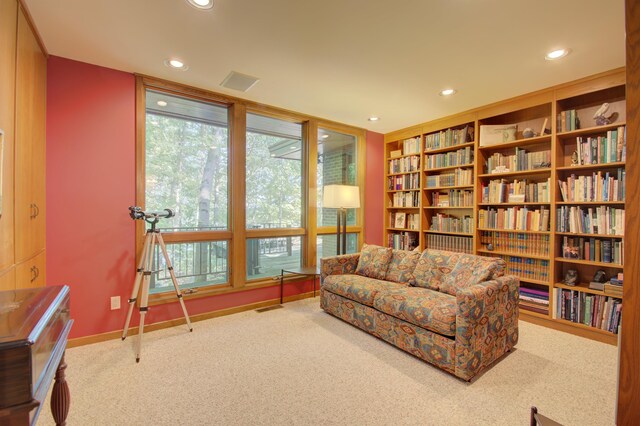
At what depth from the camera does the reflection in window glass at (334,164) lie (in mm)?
4379

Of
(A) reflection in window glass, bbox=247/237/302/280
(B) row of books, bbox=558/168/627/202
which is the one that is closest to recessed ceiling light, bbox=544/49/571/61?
(B) row of books, bbox=558/168/627/202

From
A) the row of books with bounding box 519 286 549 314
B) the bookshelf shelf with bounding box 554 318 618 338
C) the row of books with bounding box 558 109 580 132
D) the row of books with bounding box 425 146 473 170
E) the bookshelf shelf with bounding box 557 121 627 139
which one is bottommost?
the bookshelf shelf with bounding box 554 318 618 338

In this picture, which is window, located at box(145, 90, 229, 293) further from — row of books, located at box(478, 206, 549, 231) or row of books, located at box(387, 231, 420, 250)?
row of books, located at box(478, 206, 549, 231)

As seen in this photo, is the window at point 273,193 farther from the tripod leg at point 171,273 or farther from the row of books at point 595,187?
the row of books at point 595,187

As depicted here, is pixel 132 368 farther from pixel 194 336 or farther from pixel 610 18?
pixel 610 18

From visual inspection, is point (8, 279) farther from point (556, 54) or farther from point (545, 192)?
point (545, 192)

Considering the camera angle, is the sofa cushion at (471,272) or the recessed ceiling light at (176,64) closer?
the sofa cushion at (471,272)

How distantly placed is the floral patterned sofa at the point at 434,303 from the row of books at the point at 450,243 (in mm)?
1144

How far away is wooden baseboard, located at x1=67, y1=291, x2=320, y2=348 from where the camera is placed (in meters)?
2.62

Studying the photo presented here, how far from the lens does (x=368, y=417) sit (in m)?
1.72

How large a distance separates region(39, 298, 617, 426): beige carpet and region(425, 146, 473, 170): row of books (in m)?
2.20

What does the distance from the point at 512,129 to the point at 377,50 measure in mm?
2215

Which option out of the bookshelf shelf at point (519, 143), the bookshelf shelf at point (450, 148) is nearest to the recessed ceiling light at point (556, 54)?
the bookshelf shelf at point (519, 143)

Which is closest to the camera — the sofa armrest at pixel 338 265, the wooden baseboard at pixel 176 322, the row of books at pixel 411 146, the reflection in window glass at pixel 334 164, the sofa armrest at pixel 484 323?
the sofa armrest at pixel 484 323
